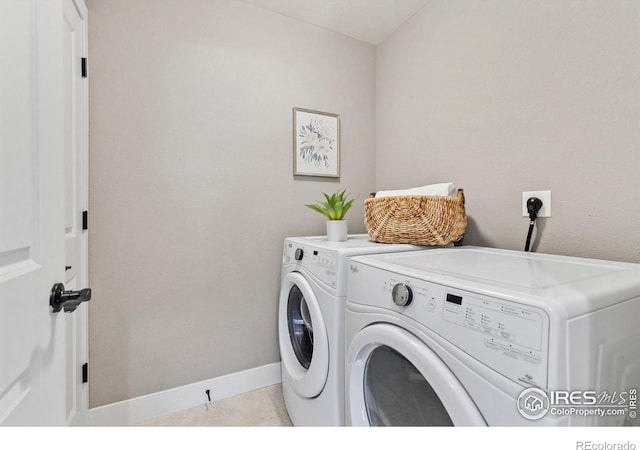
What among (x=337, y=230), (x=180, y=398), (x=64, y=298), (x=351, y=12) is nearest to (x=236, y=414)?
(x=180, y=398)

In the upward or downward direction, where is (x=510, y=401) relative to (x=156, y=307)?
upward

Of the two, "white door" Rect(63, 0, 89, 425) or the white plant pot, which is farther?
the white plant pot

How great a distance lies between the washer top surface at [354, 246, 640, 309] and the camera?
22.5 inches

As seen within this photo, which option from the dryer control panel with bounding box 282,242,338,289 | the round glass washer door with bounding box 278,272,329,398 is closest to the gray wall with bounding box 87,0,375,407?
the round glass washer door with bounding box 278,272,329,398

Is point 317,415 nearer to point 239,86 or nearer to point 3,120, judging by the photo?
point 3,120

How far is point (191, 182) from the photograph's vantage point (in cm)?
162

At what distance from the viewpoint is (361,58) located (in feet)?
7.02

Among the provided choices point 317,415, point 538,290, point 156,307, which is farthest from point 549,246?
point 156,307

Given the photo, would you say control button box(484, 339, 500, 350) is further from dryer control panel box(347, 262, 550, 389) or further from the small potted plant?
the small potted plant

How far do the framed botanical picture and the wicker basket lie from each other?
27.1 inches

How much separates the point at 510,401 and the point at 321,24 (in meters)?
2.24

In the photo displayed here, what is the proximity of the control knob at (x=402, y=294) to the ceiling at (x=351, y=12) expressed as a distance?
182cm

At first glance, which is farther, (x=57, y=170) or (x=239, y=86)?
(x=239, y=86)

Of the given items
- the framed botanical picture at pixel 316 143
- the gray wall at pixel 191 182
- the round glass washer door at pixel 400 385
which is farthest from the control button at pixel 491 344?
the framed botanical picture at pixel 316 143
